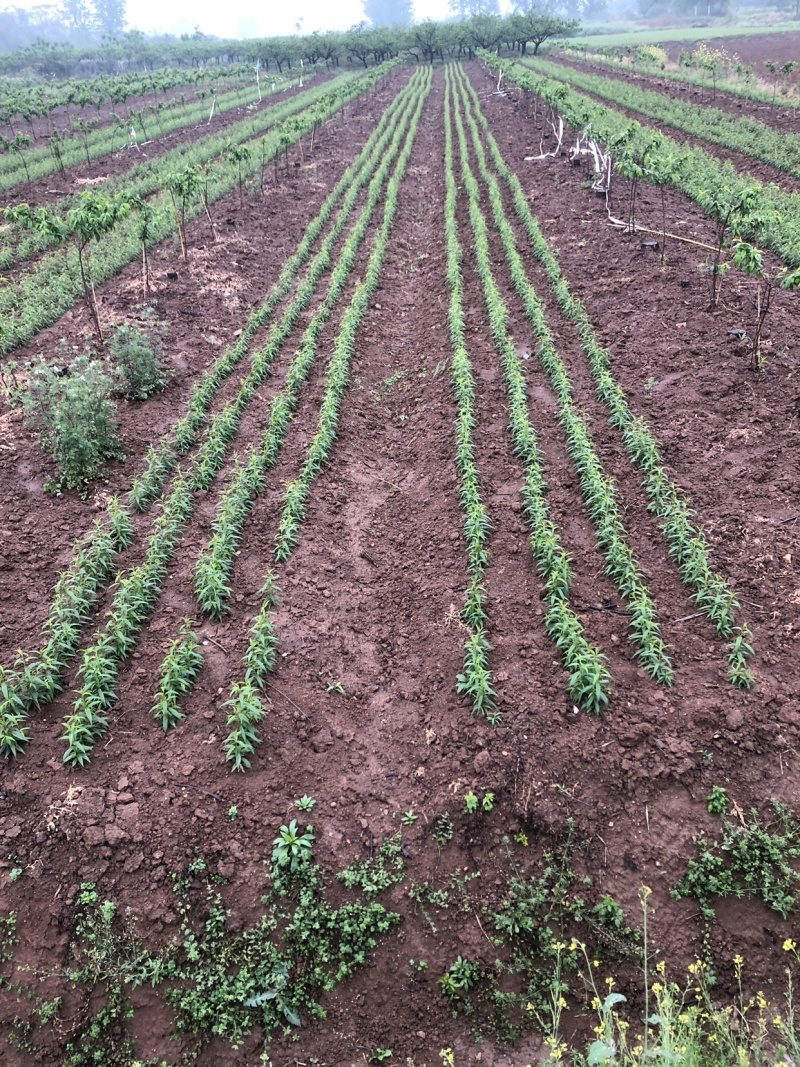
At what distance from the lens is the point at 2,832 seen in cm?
550

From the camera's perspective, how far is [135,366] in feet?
38.0

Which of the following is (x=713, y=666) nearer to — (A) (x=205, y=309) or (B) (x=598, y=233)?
(A) (x=205, y=309)

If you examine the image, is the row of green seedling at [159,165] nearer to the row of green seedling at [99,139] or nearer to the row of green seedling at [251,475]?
the row of green seedling at [99,139]

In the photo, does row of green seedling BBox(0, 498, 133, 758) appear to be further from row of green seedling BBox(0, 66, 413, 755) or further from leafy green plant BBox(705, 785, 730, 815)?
leafy green plant BBox(705, 785, 730, 815)

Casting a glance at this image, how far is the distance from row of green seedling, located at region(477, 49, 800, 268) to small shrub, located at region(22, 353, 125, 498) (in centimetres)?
1176

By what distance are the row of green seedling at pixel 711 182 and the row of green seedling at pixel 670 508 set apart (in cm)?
331

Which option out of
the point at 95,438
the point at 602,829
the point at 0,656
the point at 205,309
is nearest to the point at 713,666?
the point at 602,829

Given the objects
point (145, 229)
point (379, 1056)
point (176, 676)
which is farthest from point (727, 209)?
point (379, 1056)

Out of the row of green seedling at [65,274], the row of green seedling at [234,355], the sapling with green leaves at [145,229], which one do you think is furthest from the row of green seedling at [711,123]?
the sapling with green leaves at [145,229]

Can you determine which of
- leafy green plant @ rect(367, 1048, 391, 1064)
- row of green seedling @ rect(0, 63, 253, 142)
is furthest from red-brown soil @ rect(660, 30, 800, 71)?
leafy green plant @ rect(367, 1048, 391, 1064)

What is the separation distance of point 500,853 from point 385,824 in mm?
1072

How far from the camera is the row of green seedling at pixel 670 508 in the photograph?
6.85 meters

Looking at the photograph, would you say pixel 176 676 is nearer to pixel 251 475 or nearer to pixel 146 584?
pixel 146 584

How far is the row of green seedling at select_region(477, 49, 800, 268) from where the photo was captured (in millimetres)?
12227
